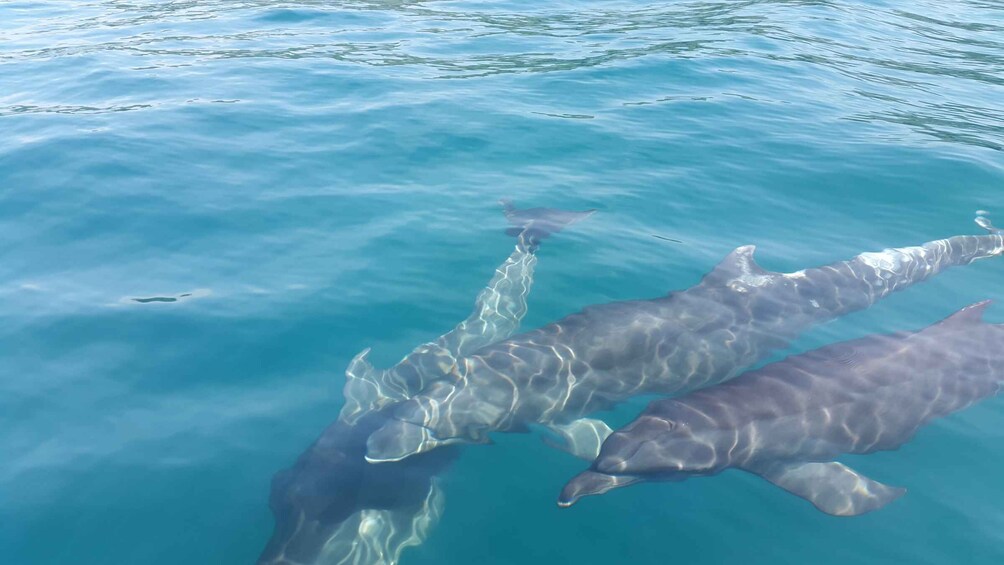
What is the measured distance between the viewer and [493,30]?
962 inches

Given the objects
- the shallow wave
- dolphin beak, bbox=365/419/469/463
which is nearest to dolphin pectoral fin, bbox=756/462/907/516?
dolphin beak, bbox=365/419/469/463

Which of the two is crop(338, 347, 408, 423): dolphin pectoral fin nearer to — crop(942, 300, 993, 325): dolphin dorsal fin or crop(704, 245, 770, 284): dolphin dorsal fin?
crop(704, 245, 770, 284): dolphin dorsal fin

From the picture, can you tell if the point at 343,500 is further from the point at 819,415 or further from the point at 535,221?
the point at 535,221

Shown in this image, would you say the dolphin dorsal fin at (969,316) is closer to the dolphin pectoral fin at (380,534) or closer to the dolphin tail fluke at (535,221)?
the dolphin tail fluke at (535,221)

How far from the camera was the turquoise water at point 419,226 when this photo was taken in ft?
24.3

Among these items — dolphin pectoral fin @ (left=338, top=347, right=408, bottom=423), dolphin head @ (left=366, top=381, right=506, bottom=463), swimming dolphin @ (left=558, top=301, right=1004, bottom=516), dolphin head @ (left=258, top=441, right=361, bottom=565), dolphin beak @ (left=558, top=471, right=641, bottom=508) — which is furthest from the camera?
dolphin pectoral fin @ (left=338, top=347, right=408, bottom=423)

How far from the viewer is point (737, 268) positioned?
11.1m

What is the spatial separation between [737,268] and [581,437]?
3.97 m

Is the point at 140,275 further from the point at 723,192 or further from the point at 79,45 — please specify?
the point at 79,45

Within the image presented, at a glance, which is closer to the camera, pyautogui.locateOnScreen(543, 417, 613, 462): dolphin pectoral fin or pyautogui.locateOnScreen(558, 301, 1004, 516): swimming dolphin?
pyautogui.locateOnScreen(558, 301, 1004, 516): swimming dolphin

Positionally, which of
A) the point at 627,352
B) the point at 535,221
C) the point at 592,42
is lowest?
the point at 627,352

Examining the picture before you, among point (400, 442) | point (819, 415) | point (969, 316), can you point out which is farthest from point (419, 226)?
point (969, 316)

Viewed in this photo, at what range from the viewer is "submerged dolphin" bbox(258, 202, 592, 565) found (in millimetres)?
7004

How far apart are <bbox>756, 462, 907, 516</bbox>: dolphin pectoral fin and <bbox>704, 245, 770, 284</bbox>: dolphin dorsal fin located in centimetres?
335
